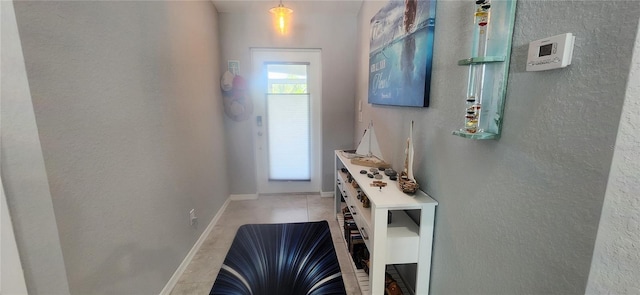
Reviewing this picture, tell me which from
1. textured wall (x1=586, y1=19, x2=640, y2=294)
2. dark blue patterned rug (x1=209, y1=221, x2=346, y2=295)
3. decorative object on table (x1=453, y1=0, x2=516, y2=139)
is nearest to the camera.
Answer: textured wall (x1=586, y1=19, x2=640, y2=294)

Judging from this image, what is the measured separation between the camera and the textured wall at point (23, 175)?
0.73 m

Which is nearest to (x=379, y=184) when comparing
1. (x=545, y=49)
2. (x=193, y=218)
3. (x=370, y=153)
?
(x=370, y=153)

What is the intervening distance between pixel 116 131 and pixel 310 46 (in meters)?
2.37

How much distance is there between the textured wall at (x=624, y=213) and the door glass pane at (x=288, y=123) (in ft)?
9.53

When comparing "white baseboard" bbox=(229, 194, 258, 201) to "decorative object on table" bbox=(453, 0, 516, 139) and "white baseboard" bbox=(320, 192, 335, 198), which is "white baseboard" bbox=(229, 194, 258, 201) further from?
"decorative object on table" bbox=(453, 0, 516, 139)

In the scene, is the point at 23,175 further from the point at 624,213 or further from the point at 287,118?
the point at 287,118

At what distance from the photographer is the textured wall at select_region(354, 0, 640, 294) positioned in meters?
0.58

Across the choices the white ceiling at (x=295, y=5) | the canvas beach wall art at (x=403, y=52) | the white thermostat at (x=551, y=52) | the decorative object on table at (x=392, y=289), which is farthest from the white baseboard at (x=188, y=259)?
the white ceiling at (x=295, y=5)

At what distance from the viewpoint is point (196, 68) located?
223cm

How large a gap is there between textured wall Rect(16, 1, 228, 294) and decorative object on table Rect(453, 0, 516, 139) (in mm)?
1521

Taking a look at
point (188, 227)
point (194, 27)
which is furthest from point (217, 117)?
point (188, 227)

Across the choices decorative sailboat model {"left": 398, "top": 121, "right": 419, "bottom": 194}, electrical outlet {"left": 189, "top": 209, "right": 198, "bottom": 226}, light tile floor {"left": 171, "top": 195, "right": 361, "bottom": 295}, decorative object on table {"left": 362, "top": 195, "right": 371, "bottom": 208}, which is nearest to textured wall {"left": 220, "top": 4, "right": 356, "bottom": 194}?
light tile floor {"left": 171, "top": 195, "right": 361, "bottom": 295}

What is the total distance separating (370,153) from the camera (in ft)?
7.39

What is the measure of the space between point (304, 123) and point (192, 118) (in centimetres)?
150
